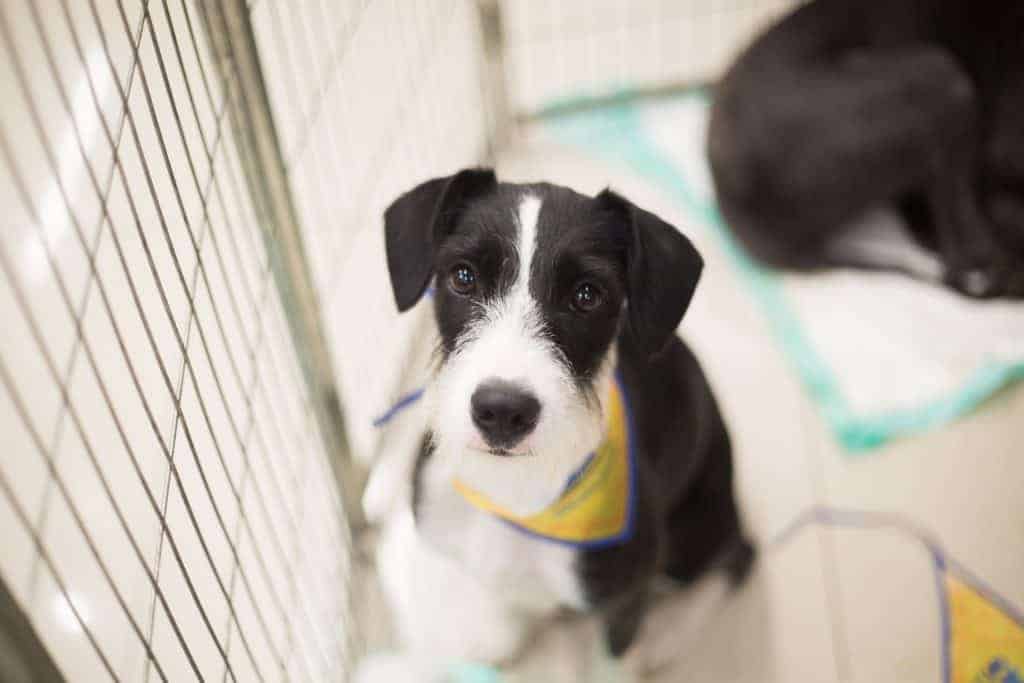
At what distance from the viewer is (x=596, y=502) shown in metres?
1.35

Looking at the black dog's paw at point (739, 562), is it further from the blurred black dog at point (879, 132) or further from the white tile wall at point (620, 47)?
the white tile wall at point (620, 47)

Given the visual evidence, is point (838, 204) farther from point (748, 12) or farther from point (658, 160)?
point (748, 12)

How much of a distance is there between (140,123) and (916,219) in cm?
214

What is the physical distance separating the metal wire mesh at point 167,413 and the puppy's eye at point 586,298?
510 mm

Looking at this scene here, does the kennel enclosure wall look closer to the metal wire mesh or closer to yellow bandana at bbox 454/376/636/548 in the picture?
the metal wire mesh

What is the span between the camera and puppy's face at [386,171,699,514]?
1112mm

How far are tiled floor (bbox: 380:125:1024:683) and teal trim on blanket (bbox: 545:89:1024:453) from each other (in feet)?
0.11

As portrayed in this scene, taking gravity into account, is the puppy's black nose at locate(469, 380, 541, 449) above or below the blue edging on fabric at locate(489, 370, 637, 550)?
above

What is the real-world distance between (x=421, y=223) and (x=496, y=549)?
0.60 m

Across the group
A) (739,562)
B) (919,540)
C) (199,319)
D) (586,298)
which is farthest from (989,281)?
(199,319)

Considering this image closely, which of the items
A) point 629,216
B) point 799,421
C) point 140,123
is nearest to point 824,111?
point 799,421

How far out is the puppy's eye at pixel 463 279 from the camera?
1.19m

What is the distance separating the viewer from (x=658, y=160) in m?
2.70

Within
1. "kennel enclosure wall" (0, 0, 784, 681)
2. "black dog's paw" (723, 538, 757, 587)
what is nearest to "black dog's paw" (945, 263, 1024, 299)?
"black dog's paw" (723, 538, 757, 587)
